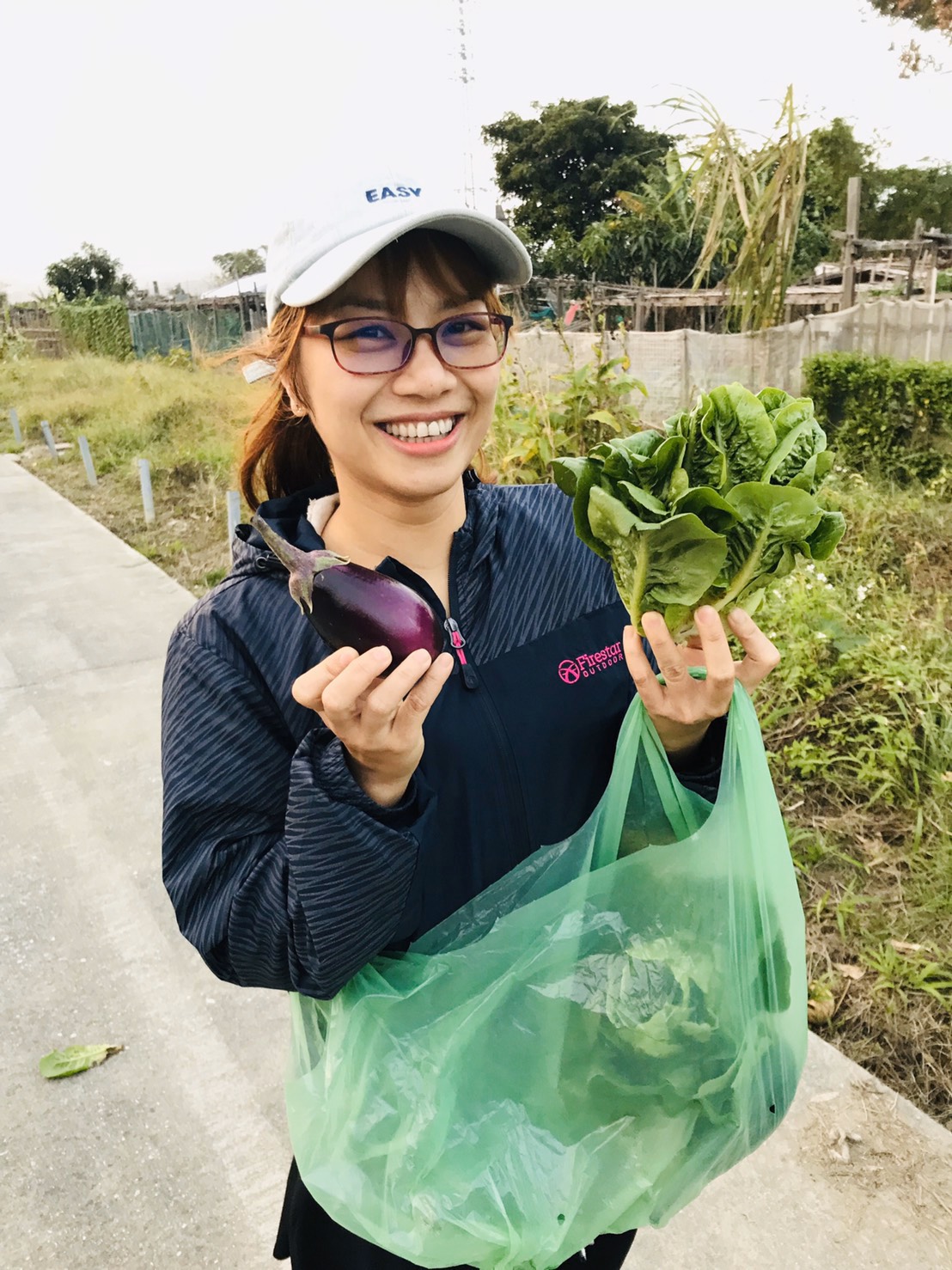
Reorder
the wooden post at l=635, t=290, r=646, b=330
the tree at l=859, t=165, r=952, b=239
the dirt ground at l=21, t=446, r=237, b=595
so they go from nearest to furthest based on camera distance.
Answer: the dirt ground at l=21, t=446, r=237, b=595 < the wooden post at l=635, t=290, r=646, b=330 < the tree at l=859, t=165, r=952, b=239

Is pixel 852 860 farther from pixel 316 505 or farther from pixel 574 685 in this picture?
pixel 316 505

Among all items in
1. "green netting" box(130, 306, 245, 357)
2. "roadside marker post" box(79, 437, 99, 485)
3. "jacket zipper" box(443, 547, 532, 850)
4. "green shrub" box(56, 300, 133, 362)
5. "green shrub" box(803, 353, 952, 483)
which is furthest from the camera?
"green shrub" box(56, 300, 133, 362)

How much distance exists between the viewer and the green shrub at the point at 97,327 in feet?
78.2

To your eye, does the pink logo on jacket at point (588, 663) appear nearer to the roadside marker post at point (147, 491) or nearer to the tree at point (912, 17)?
the roadside marker post at point (147, 491)

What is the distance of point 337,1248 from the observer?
144 cm

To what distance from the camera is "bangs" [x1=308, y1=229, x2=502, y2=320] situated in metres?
1.18

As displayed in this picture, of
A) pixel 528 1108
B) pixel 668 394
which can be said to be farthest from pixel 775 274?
pixel 528 1108

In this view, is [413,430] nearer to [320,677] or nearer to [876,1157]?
[320,677]

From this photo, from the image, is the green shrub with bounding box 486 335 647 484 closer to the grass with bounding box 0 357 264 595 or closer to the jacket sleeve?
the grass with bounding box 0 357 264 595

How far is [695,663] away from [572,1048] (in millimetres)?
519

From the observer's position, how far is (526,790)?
1.28 m

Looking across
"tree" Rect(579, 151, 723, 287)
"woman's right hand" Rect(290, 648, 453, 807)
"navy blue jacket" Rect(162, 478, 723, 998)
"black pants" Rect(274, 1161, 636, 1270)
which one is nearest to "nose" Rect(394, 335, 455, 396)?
"navy blue jacket" Rect(162, 478, 723, 998)

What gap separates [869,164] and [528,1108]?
1414 inches

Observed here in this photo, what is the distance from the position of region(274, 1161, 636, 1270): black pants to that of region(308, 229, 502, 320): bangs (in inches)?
52.1
